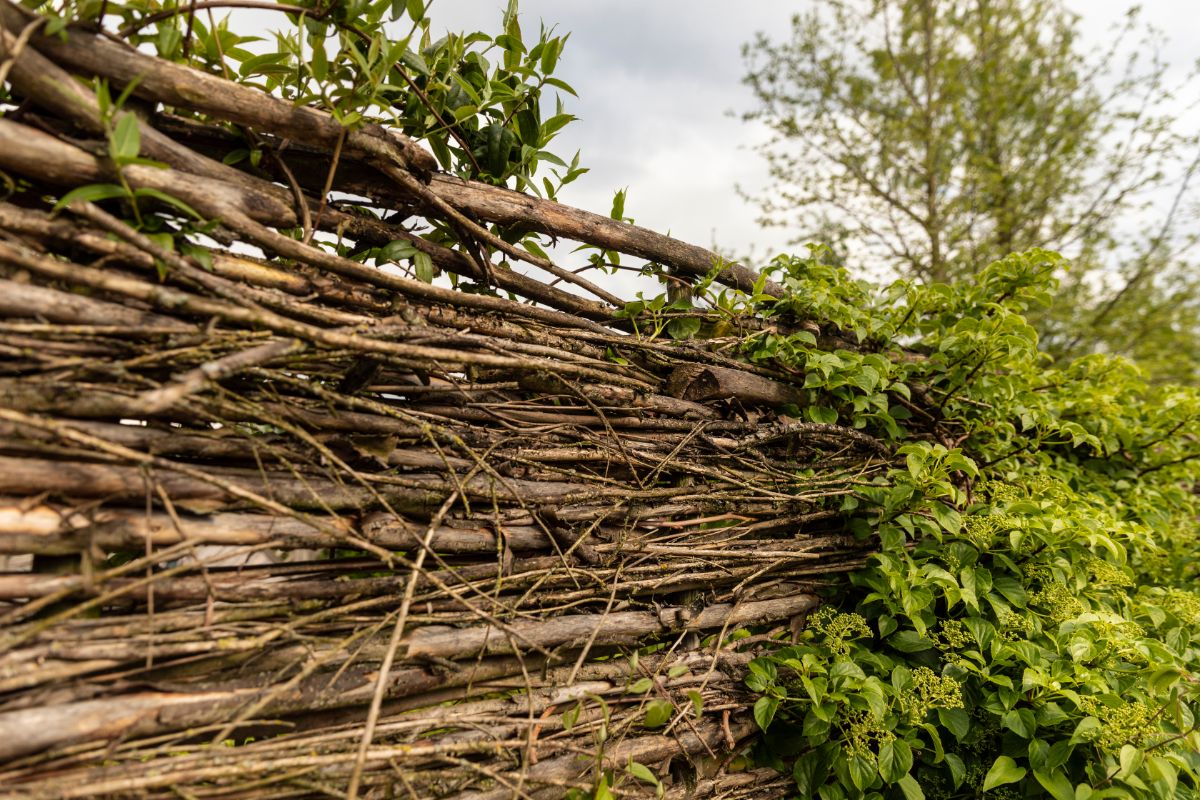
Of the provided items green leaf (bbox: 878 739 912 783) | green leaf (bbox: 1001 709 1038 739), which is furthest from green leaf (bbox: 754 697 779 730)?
green leaf (bbox: 1001 709 1038 739)

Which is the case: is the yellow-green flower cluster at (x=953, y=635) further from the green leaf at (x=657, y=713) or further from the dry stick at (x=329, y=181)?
the dry stick at (x=329, y=181)

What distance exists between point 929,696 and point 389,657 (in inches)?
64.6

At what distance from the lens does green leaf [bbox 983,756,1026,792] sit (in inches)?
68.9

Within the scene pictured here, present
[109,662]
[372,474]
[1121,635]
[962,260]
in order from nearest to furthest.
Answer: [109,662] → [372,474] → [1121,635] → [962,260]

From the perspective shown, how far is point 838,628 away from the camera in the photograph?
2021 millimetres

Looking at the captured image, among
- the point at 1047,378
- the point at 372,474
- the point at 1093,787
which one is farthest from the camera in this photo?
the point at 1047,378

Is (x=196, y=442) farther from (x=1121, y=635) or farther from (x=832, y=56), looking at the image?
(x=832, y=56)

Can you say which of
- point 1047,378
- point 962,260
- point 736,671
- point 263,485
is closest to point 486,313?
point 263,485

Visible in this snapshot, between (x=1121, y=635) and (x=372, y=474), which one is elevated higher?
(x=372, y=474)

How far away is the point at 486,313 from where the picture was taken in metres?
1.80

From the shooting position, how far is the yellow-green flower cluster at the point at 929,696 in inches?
71.2

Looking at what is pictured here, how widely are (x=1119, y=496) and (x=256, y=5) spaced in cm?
433

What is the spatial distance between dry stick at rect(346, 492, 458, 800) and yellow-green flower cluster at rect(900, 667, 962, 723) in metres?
1.56

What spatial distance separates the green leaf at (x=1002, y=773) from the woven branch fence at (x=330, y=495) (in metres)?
0.66
